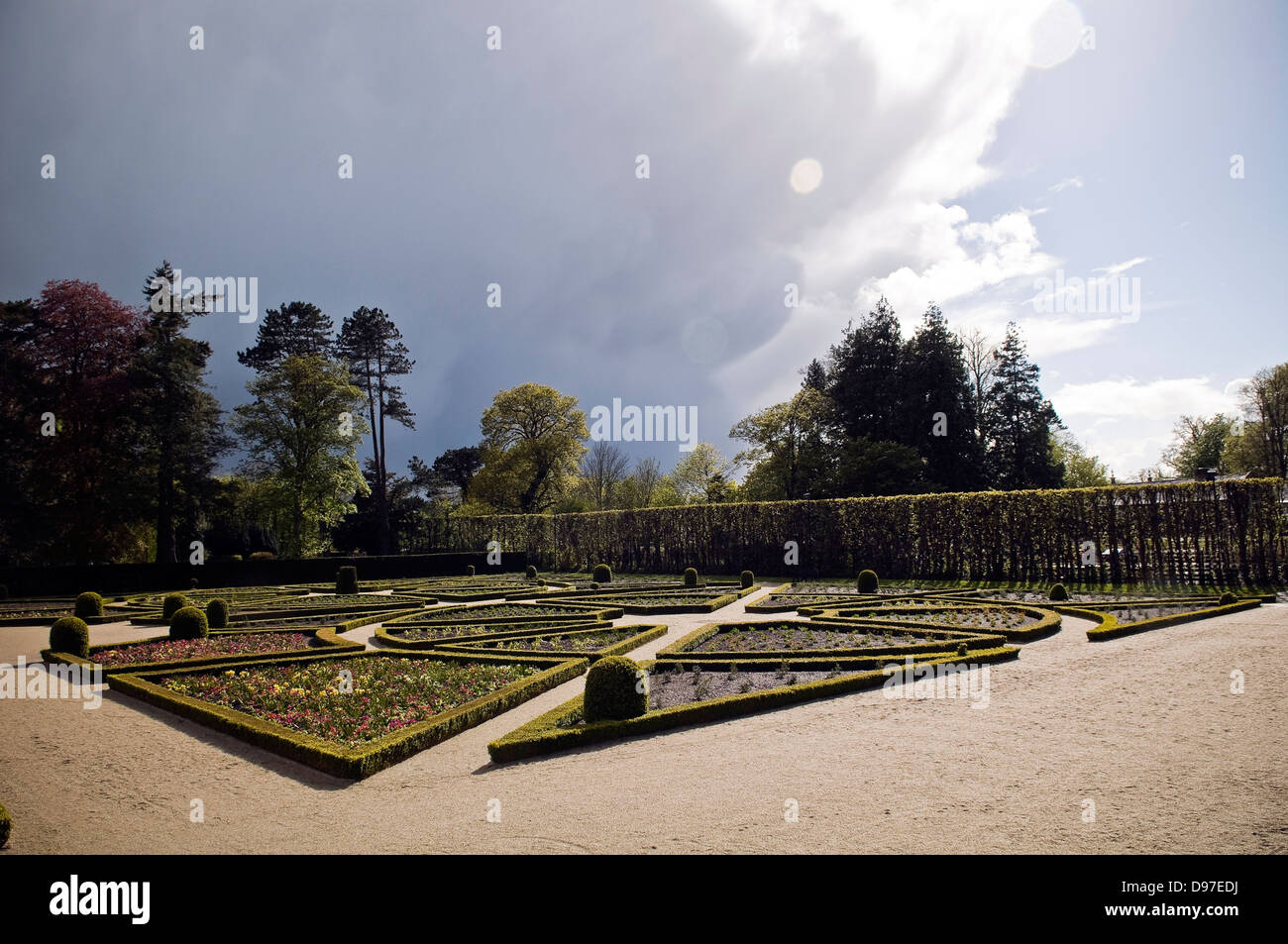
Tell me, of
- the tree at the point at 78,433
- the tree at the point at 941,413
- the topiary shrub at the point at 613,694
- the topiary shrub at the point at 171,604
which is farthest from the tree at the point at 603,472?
the topiary shrub at the point at 613,694

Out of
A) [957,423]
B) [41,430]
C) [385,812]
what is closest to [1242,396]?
[957,423]

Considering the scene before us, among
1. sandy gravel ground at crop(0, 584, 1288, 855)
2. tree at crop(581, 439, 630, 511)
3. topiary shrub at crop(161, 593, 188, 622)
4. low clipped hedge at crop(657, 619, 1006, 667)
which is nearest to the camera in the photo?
sandy gravel ground at crop(0, 584, 1288, 855)

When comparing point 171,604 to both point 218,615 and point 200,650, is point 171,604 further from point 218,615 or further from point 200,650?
point 200,650

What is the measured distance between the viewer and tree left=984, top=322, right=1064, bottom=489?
4169 cm

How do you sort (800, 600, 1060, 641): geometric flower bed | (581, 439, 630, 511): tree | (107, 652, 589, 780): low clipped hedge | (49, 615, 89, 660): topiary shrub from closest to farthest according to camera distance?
(107, 652, 589, 780): low clipped hedge
(800, 600, 1060, 641): geometric flower bed
(49, 615, 89, 660): topiary shrub
(581, 439, 630, 511): tree

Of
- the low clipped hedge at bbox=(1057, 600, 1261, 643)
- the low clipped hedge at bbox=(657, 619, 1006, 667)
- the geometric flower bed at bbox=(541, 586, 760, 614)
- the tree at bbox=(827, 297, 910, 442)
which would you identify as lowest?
the geometric flower bed at bbox=(541, 586, 760, 614)

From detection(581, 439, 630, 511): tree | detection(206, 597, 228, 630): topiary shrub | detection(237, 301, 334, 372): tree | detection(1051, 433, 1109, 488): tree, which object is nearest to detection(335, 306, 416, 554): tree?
detection(237, 301, 334, 372): tree

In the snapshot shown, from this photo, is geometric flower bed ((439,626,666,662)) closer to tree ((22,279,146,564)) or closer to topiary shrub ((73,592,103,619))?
topiary shrub ((73,592,103,619))

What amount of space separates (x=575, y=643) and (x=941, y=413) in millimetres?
33785

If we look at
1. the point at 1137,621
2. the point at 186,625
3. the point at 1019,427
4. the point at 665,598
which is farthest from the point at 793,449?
the point at 186,625

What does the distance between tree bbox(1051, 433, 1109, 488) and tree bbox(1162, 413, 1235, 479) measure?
213 inches

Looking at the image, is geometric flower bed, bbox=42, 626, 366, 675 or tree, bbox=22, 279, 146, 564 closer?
geometric flower bed, bbox=42, 626, 366, 675

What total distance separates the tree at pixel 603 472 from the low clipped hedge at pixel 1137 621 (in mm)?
46894

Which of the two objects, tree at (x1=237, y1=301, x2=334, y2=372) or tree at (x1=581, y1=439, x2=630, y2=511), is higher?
tree at (x1=237, y1=301, x2=334, y2=372)
